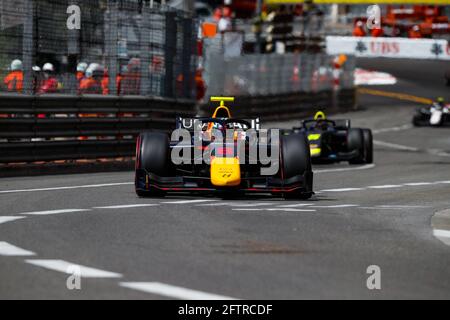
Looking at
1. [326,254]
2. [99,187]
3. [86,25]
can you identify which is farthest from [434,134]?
[326,254]

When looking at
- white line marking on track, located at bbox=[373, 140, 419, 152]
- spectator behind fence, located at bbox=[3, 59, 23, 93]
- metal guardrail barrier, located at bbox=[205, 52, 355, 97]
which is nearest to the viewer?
spectator behind fence, located at bbox=[3, 59, 23, 93]

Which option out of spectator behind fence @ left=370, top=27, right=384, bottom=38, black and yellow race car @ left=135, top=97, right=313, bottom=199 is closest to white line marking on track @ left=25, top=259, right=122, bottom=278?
black and yellow race car @ left=135, top=97, right=313, bottom=199


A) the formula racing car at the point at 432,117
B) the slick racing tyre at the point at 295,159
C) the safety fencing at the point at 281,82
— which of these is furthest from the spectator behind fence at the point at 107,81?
the formula racing car at the point at 432,117

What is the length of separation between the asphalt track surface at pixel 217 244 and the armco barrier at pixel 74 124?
1729 mm

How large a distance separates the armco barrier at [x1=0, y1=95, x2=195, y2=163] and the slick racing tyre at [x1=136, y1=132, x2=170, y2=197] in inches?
185

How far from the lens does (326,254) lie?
963cm

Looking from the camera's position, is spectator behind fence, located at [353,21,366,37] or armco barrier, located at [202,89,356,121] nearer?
armco barrier, located at [202,89,356,121]

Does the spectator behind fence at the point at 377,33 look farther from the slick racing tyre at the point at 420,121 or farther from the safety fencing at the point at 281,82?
the slick racing tyre at the point at 420,121

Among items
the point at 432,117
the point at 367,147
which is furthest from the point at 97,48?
the point at 432,117

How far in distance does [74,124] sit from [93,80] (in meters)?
1.14

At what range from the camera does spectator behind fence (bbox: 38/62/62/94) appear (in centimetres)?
1997

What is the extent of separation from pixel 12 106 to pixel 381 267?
11538 mm

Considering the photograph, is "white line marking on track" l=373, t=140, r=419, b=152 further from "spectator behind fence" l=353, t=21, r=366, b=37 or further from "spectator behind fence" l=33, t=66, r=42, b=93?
"spectator behind fence" l=353, t=21, r=366, b=37

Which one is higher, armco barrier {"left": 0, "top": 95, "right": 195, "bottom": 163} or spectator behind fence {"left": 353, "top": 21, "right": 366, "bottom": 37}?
spectator behind fence {"left": 353, "top": 21, "right": 366, "bottom": 37}
